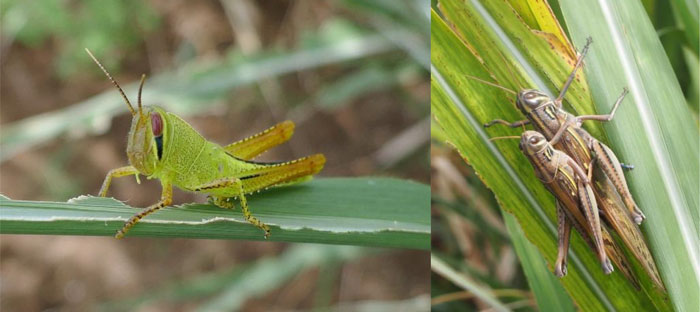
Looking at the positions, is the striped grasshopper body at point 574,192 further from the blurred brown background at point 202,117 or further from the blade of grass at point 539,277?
the blurred brown background at point 202,117

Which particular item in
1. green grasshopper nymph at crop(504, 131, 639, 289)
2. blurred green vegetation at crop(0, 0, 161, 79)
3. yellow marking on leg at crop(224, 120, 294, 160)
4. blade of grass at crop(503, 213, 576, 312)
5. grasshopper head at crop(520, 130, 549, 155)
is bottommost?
blade of grass at crop(503, 213, 576, 312)

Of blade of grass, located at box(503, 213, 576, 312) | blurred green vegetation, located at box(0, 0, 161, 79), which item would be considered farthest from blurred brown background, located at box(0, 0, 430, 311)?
blade of grass, located at box(503, 213, 576, 312)

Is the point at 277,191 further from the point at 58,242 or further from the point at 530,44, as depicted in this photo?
the point at 58,242

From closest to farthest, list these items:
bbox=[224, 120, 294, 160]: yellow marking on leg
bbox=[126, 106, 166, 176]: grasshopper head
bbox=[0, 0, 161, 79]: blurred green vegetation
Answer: bbox=[126, 106, 166, 176]: grasshopper head < bbox=[224, 120, 294, 160]: yellow marking on leg < bbox=[0, 0, 161, 79]: blurred green vegetation

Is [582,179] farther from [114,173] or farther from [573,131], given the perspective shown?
[114,173]

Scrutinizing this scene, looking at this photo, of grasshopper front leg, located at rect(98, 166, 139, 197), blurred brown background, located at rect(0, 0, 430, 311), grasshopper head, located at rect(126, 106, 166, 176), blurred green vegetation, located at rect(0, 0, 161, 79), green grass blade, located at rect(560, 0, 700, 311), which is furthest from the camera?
A: blurred green vegetation, located at rect(0, 0, 161, 79)

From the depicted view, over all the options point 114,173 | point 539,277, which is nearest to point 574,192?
point 539,277

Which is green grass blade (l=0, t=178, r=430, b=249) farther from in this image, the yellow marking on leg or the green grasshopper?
the yellow marking on leg
